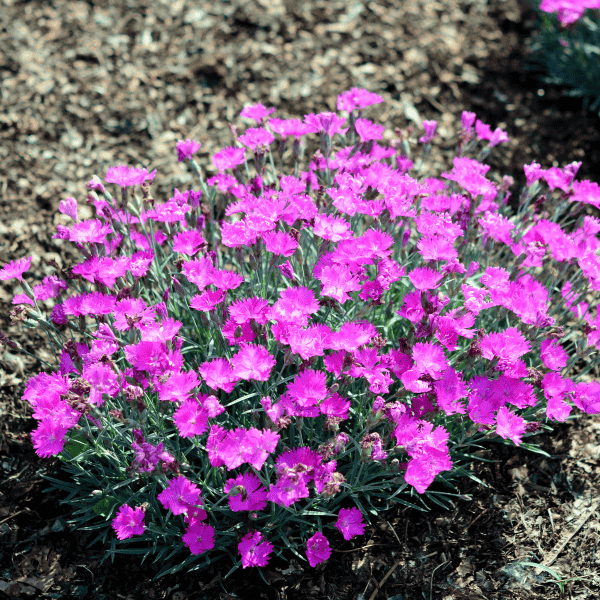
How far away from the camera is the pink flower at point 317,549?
2199 mm

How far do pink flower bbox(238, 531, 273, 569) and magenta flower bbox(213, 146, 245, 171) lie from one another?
1.61 m

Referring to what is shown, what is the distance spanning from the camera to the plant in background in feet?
14.1

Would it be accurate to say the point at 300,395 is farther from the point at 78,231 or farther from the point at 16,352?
the point at 16,352

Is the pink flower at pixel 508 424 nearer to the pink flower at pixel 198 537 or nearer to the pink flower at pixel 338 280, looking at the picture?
the pink flower at pixel 338 280

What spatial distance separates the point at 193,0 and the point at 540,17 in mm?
3051

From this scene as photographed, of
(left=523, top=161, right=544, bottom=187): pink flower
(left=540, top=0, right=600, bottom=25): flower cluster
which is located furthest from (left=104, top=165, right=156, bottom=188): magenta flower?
(left=540, top=0, right=600, bottom=25): flower cluster

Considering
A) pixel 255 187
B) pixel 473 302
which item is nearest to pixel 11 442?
pixel 255 187

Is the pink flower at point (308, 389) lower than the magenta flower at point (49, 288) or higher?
higher

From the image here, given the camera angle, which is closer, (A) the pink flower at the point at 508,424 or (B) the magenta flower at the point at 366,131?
(A) the pink flower at the point at 508,424

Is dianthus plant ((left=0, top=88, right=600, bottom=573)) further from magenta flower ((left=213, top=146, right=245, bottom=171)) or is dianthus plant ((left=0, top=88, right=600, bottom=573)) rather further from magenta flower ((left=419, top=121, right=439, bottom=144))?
magenta flower ((left=419, top=121, right=439, bottom=144))

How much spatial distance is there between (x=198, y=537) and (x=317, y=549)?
1.49ft

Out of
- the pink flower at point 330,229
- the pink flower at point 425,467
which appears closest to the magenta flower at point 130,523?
the pink flower at point 425,467

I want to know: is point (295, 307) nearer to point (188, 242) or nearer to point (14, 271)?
point (188, 242)

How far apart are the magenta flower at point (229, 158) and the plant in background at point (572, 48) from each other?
295 centimetres
